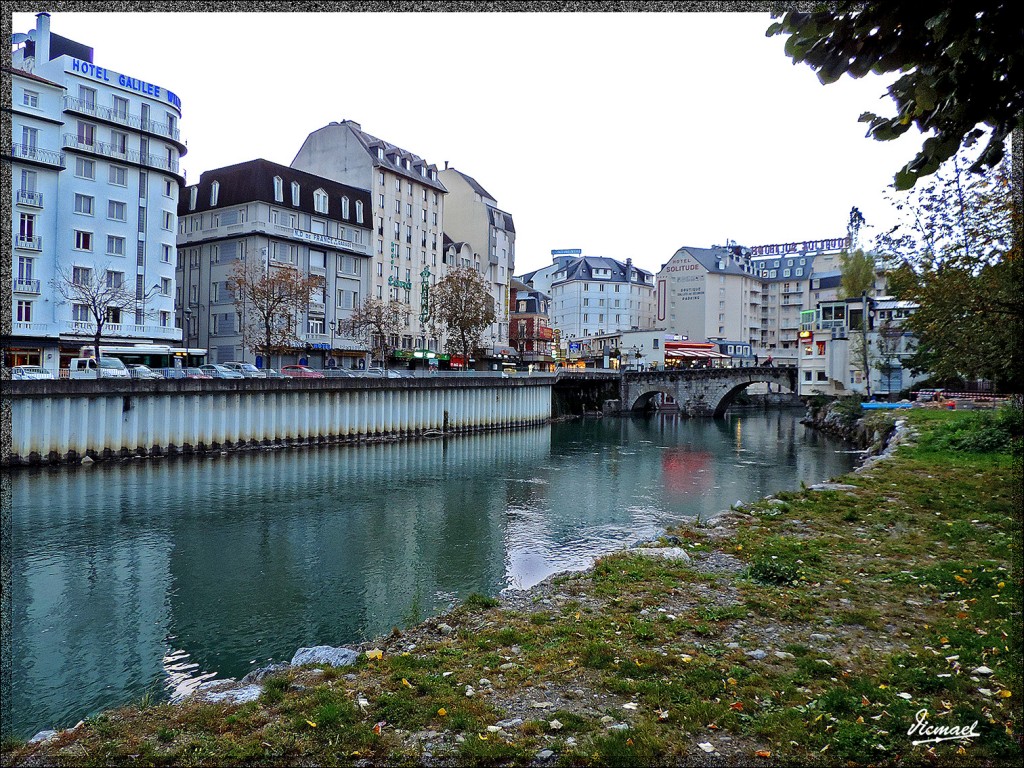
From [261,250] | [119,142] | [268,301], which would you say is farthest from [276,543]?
[261,250]

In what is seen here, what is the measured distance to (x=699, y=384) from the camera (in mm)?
88438

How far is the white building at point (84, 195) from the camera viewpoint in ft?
153

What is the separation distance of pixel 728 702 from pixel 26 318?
2047 inches

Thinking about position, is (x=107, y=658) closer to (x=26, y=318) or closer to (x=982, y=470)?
(x=982, y=470)

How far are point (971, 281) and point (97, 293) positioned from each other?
49.5 metres

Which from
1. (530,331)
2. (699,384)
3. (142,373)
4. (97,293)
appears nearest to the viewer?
(142,373)

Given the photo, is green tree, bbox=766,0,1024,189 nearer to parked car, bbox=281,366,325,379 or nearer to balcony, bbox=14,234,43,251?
parked car, bbox=281,366,325,379

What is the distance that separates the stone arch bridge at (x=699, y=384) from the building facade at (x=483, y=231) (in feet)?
60.9

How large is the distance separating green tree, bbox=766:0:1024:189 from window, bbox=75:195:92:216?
5589cm

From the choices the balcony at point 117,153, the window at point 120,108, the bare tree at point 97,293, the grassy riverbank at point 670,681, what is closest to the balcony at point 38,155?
the balcony at point 117,153

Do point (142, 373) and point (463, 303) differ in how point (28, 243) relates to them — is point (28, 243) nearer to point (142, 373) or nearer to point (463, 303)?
point (142, 373)

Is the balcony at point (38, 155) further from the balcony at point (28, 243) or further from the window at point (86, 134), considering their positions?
the balcony at point (28, 243)

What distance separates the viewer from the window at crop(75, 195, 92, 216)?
5046 cm

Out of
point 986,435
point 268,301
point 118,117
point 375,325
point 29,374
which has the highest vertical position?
point 118,117
